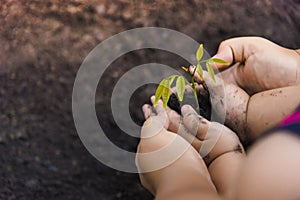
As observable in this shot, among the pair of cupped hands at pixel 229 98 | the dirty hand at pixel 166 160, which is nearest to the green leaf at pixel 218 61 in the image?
the pair of cupped hands at pixel 229 98

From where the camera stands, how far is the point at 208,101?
1.01 meters

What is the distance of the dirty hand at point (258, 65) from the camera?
0.99m

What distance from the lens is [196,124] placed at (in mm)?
953

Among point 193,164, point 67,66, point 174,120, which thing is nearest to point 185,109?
point 174,120

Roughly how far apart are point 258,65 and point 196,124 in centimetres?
19

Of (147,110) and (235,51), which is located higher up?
(235,51)

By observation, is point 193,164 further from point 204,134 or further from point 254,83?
point 254,83

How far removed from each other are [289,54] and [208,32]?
26 centimetres

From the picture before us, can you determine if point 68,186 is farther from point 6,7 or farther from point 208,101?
point 6,7

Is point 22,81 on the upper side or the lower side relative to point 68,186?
upper

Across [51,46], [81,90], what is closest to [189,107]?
[81,90]

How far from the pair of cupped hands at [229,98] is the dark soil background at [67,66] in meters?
0.16

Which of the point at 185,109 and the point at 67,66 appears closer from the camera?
the point at 185,109

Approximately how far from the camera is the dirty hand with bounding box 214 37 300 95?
99 cm
